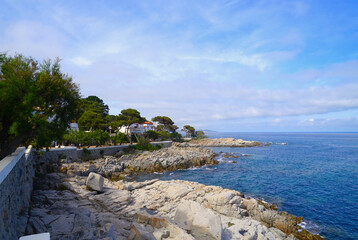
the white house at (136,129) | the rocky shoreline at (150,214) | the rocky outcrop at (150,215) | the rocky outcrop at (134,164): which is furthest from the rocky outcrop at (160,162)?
the white house at (136,129)

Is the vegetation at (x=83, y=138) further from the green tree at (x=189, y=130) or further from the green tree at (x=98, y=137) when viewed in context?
the green tree at (x=189, y=130)

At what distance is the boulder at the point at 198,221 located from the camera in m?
11.0

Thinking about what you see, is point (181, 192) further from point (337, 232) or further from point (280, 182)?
point (280, 182)

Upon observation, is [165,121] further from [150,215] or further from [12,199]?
[12,199]

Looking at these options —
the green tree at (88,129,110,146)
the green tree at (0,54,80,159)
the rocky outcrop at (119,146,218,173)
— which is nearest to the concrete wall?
the green tree at (0,54,80,159)

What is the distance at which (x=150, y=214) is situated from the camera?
45.9 feet

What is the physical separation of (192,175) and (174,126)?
62205 millimetres

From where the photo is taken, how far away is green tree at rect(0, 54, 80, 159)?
41.4 feet

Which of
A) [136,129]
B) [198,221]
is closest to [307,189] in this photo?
[198,221]

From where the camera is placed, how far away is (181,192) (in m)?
21.6

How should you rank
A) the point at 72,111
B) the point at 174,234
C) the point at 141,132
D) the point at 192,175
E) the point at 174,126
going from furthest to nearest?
the point at 174,126
the point at 141,132
the point at 192,175
the point at 72,111
the point at 174,234

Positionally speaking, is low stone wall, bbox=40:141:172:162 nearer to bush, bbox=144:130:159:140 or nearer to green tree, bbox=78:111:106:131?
green tree, bbox=78:111:106:131

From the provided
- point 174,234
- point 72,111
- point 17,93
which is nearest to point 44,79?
point 17,93

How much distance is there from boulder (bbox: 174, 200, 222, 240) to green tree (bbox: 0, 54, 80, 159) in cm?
1144
